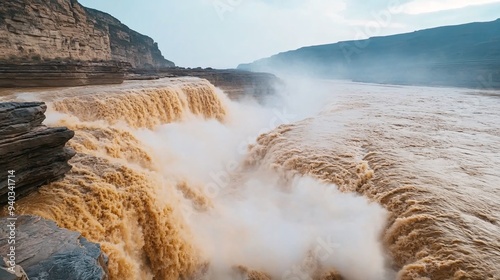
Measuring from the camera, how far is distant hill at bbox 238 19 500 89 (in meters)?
49.1

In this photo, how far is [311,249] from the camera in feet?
18.6

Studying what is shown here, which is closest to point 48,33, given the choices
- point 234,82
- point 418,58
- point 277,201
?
point 234,82

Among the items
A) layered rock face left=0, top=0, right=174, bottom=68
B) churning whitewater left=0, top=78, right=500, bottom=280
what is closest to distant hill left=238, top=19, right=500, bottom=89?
churning whitewater left=0, top=78, right=500, bottom=280

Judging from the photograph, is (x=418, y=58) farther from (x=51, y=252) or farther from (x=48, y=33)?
(x=51, y=252)

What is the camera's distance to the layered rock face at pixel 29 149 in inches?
161

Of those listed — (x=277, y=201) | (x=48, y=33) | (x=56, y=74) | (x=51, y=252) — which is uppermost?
(x=48, y=33)

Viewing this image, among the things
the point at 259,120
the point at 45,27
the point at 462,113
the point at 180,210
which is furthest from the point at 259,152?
the point at 45,27

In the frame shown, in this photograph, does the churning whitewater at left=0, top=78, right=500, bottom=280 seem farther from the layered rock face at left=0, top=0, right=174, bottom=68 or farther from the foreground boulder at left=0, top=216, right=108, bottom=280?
the layered rock face at left=0, top=0, right=174, bottom=68

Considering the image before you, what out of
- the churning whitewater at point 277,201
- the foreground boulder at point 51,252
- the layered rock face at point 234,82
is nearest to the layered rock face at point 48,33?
the layered rock face at point 234,82

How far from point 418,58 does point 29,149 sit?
8939 centimetres

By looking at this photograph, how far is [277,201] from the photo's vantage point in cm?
773

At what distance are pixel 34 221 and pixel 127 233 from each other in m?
1.38

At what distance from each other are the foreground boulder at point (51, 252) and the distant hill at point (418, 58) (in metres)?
48.1

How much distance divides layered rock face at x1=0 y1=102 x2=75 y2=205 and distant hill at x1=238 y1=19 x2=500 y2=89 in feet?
157
